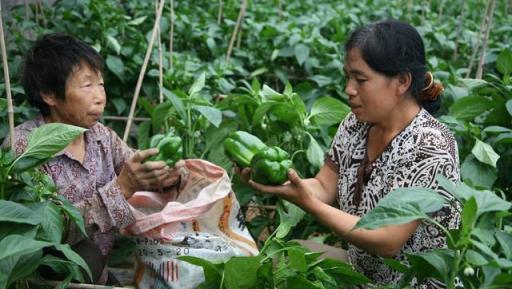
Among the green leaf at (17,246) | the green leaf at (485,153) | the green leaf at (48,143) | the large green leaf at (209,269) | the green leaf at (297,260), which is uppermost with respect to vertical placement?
the green leaf at (48,143)

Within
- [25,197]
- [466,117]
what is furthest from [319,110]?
[25,197]

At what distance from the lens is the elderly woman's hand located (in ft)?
9.43

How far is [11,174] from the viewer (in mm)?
2576

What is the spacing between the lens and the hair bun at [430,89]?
3014 mm

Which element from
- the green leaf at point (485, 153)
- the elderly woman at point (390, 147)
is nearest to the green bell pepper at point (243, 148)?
the elderly woman at point (390, 147)

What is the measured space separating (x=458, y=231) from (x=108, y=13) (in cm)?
334

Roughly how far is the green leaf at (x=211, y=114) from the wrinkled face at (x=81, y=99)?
548 millimetres

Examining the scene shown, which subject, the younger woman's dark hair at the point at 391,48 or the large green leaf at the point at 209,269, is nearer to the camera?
the large green leaf at the point at 209,269

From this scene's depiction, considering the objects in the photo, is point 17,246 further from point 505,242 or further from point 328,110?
point 328,110

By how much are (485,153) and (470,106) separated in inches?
18.7

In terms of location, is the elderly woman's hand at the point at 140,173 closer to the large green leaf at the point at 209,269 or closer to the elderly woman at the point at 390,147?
the elderly woman at the point at 390,147

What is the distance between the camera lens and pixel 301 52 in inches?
201

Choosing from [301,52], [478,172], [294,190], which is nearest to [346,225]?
[294,190]

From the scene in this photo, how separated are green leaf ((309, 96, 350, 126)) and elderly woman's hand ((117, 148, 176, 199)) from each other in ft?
3.30
